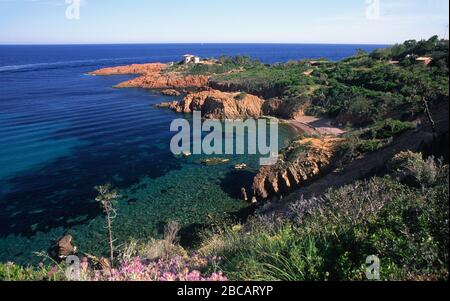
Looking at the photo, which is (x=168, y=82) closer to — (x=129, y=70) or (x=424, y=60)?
(x=129, y=70)

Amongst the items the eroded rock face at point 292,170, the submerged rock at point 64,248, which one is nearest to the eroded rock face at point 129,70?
the eroded rock face at point 292,170

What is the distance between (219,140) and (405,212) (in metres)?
33.1

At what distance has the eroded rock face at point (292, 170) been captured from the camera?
→ 24688 millimetres

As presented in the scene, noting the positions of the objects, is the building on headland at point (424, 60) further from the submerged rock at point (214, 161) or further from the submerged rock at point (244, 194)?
the submerged rock at point (244, 194)

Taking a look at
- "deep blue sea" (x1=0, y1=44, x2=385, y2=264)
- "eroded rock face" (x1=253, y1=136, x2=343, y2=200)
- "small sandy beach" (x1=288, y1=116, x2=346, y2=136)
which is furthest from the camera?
"small sandy beach" (x1=288, y1=116, x2=346, y2=136)

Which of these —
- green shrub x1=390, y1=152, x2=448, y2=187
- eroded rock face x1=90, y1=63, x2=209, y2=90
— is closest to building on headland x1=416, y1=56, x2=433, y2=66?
eroded rock face x1=90, y1=63, x2=209, y2=90

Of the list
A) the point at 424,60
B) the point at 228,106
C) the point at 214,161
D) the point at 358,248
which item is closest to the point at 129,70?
the point at 228,106

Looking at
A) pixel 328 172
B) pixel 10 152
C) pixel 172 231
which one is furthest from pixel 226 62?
pixel 172 231

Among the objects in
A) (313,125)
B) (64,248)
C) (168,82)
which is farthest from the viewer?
(168,82)

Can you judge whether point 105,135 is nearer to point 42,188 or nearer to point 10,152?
point 10,152

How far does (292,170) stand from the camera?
2519 centimetres

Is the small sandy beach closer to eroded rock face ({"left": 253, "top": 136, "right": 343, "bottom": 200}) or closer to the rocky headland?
the rocky headland

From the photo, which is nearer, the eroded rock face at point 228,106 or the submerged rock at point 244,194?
the submerged rock at point 244,194

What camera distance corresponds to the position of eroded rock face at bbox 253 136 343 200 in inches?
972
